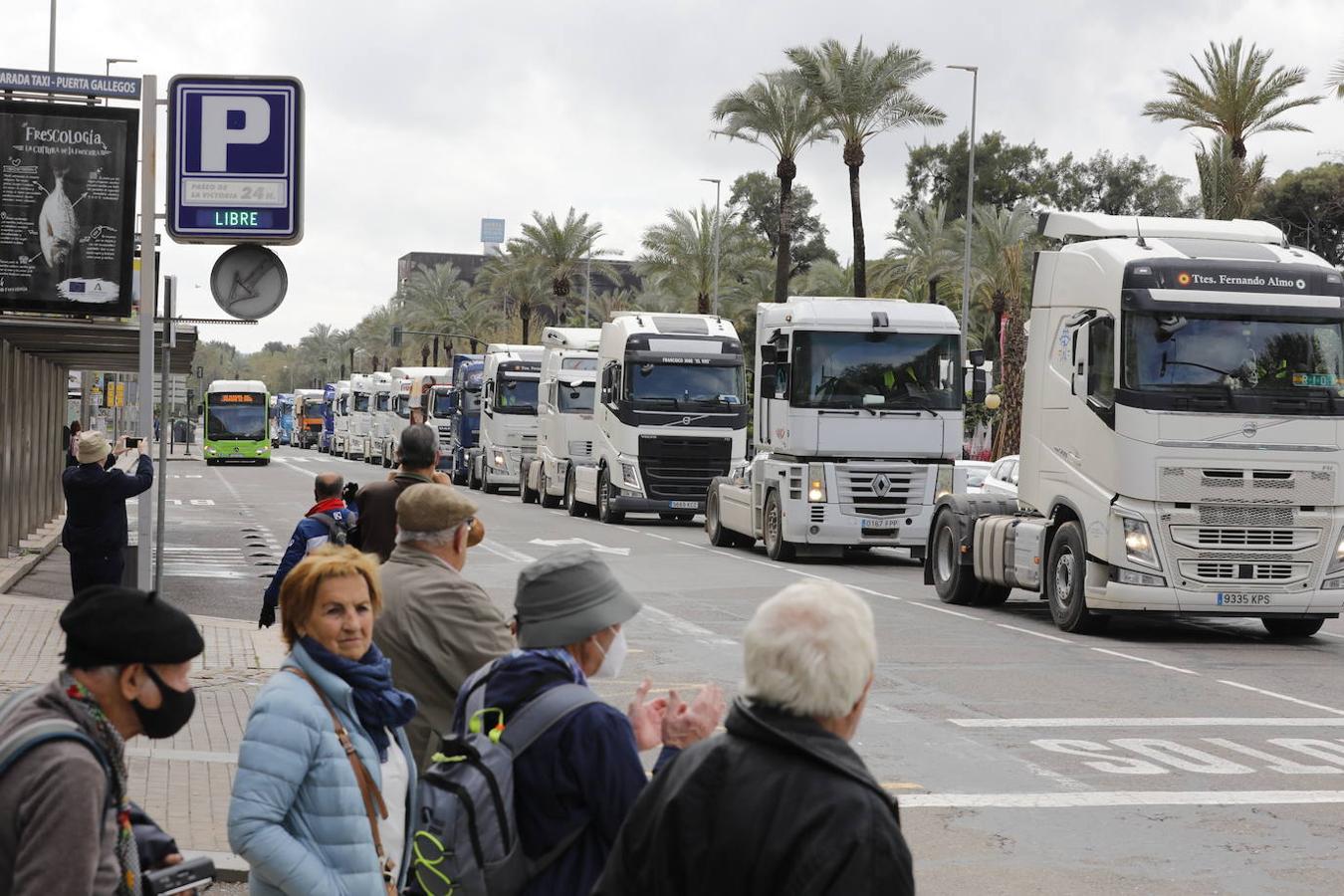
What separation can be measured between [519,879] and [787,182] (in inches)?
1855

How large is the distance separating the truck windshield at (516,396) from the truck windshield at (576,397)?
6552 mm

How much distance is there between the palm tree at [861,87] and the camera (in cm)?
4594

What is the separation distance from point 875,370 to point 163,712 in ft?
70.7

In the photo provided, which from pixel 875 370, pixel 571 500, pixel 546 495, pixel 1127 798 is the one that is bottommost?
pixel 546 495

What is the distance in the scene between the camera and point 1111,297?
16688mm

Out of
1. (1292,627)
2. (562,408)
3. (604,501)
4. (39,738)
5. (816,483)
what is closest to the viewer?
(39,738)

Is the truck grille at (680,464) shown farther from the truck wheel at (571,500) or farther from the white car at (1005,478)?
the white car at (1005,478)

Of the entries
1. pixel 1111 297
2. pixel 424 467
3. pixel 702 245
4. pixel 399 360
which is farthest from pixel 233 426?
pixel 424 467

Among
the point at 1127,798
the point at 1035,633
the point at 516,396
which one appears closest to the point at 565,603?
the point at 1127,798

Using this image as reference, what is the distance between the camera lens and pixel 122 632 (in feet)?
11.0

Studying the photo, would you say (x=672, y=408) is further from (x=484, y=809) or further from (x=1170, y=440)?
(x=484, y=809)

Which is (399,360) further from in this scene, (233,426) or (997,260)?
(997,260)

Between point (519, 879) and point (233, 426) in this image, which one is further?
point (233, 426)

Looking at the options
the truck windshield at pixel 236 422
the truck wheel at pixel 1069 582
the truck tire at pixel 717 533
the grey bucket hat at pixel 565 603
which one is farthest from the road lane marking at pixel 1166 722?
the truck windshield at pixel 236 422
